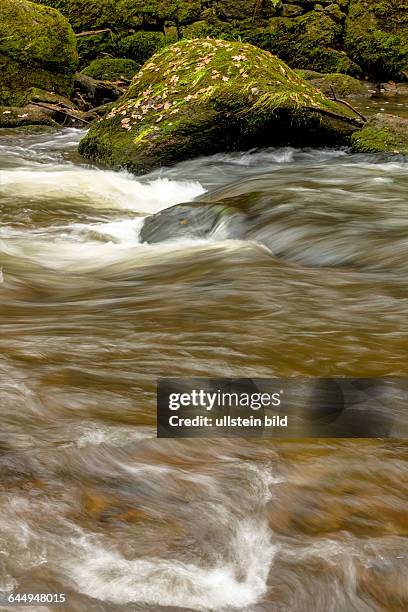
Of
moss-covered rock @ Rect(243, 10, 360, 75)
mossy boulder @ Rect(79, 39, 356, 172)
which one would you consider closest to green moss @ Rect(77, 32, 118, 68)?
moss-covered rock @ Rect(243, 10, 360, 75)

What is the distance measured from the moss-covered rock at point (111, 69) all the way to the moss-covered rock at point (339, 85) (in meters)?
4.07

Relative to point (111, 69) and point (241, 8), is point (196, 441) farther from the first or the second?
point (241, 8)

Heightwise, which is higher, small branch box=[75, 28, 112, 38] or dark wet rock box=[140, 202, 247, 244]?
small branch box=[75, 28, 112, 38]

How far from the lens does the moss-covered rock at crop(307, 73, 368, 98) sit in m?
16.3

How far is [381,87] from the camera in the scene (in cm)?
1817

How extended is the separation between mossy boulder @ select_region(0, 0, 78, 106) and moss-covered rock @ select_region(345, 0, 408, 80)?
8615 mm

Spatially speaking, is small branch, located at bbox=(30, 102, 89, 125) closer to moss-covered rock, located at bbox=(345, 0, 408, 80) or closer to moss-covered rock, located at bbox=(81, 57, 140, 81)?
moss-covered rock, located at bbox=(81, 57, 140, 81)

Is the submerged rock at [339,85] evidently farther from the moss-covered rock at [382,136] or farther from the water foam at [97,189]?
the water foam at [97,189]

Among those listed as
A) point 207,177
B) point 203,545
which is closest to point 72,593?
point 203,545

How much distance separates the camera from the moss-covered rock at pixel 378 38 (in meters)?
18.9

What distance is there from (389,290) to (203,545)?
282cm

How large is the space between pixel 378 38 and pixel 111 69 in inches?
283

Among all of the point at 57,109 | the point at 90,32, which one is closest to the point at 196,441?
the point at 57,109

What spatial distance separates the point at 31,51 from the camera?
42.6 ft
